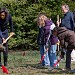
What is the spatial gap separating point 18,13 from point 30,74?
34.6 ft

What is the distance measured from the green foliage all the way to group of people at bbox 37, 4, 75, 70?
8.32m

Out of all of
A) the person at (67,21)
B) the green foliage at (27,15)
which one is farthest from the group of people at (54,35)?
the green foliage at (27,15)

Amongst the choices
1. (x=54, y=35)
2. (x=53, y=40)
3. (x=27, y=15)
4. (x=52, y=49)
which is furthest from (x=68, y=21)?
(x=27, y=15)

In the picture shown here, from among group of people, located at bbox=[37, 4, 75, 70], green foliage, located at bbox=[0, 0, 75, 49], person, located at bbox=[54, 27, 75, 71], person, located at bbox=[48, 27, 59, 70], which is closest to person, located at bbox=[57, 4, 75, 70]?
group of people, located at bbox=[37, 4, 75, 70]

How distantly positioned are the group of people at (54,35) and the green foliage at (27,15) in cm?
832

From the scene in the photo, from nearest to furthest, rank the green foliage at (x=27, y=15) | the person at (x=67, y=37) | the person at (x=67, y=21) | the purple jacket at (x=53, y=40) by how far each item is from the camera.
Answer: the person at (x=67, y=37)
the person at (x=67, y=21)
the purple jacket at (x=53, y=40)
the green foliage at (x=27, y=15)

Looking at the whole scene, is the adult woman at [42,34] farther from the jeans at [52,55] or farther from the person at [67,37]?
the person at [67,37]

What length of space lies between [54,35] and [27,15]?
10.2m

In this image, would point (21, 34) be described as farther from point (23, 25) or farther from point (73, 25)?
point (73, 25)

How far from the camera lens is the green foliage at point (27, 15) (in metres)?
20.0

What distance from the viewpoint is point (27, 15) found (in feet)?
66.4

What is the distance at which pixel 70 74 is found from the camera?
9.89m

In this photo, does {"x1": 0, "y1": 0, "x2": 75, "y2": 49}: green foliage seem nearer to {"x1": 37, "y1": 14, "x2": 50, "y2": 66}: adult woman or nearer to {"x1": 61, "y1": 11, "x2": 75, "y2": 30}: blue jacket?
{"x1": 37, "y1": 14, "x2": 50, "y2": 66}: adult woman

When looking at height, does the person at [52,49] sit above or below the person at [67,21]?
below
